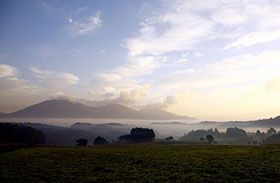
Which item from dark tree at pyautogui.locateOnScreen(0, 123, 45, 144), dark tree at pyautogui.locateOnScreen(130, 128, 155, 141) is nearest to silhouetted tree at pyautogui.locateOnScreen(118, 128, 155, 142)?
dark tree at pyautogui.locateOnScreen(130, 128, 155, 141)

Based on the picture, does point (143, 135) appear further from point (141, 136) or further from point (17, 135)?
point (17, 135)

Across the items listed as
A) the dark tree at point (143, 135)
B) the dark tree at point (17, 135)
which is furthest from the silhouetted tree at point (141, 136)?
the dark tree at point (17, 135)

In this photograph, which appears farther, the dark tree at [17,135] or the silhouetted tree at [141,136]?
the silhouetted tree at [141,136]

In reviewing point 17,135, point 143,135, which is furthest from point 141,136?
point 17,135

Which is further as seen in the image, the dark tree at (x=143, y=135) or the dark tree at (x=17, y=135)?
the dark tree at (x=143, y=135)

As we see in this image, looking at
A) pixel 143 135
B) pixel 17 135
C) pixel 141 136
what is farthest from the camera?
pixel 141 136

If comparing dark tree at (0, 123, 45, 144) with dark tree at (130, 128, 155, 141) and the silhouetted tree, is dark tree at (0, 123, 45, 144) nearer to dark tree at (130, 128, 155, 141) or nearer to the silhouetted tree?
the silhouetted tree

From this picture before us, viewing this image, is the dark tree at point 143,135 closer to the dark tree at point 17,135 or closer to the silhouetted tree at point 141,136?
the silhouetted tree at point 141,136

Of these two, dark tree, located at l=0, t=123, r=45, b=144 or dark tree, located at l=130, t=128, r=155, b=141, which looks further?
dark tree, located at l=130, t=128, r=155, b=141

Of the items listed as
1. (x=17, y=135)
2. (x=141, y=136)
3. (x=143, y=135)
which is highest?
(x=17, y=135)

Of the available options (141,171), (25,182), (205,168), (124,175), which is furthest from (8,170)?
(205,168)

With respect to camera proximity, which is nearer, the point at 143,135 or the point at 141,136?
the point at 143,135

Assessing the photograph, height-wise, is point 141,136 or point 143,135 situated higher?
point 143,135

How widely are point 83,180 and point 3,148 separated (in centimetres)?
4181
